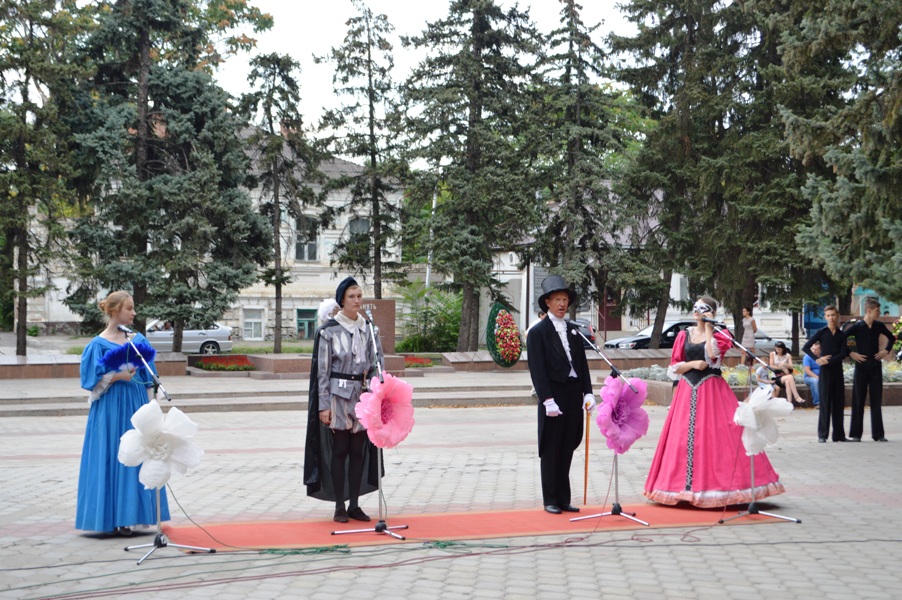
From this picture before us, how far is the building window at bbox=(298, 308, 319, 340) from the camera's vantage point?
168ft

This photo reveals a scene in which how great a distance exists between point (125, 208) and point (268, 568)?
2473 cm

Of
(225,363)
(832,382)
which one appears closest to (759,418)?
(832,382)

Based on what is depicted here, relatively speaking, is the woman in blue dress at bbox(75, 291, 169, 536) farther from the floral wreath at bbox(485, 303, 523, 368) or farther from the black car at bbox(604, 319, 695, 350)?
the black car at bbox(604, 319, 695, 350)

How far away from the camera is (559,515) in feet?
27.4

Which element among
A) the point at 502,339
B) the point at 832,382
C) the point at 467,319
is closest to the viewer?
the point at 832,382

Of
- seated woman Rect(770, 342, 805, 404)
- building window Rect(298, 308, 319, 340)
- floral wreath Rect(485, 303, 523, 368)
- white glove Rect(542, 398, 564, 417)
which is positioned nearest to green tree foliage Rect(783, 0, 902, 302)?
seated woman Rect(770, 342, 805, 404)

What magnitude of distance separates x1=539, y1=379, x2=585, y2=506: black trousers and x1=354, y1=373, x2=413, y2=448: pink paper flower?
4.80ft

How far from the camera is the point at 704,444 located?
8.61 meters

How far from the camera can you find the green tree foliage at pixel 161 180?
96.0ft

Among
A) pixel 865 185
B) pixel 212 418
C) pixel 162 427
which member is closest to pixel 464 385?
pixel 212 418

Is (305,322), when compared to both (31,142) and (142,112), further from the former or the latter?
(31,142)

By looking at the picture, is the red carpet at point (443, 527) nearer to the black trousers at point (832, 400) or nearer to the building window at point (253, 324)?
the black trousers at point (832, 400)

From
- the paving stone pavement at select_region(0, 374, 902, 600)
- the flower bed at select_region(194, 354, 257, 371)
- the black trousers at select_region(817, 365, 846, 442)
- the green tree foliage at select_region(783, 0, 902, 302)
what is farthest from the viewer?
the flower bed at select_region(194, 354, 257, 371)

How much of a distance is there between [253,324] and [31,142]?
76.2ft
